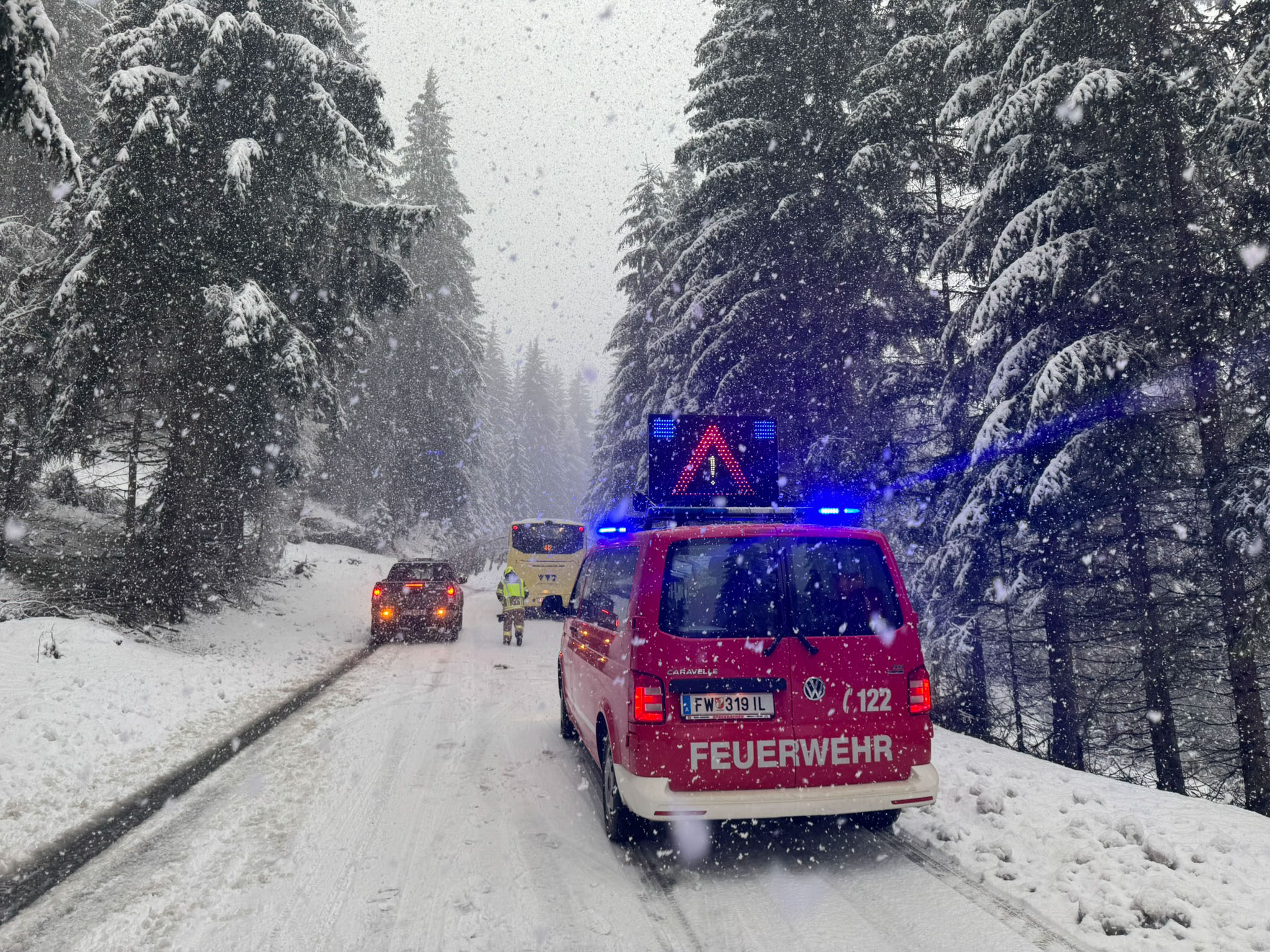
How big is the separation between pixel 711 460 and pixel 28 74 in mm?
5953

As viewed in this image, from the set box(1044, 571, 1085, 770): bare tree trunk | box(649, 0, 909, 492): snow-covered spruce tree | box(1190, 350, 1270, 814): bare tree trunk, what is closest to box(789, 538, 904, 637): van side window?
box(1190, 350, 1270, 814): bare tree trunk

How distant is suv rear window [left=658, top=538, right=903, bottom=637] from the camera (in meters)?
4.48

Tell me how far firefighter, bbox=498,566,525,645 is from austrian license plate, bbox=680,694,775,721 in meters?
11.1

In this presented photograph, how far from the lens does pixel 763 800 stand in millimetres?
4195

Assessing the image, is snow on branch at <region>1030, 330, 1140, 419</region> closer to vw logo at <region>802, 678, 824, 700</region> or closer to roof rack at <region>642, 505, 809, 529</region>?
roof rack at <region>642, 505, 809, 529</region>

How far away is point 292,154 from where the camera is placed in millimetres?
13055

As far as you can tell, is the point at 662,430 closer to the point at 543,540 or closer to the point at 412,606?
the point at 412,606

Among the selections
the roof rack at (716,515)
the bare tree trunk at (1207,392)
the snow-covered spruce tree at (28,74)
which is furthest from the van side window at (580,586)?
the bare tree trunk at (1207,392)

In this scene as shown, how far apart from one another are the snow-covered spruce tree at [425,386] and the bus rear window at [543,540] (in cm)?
1391

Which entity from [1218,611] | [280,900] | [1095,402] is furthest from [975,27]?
[280,900]

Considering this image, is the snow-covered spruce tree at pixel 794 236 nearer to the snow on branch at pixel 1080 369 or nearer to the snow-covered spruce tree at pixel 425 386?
the snow on branch at pixel 1080 369

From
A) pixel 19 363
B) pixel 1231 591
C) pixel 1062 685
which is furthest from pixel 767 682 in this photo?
pixel 19 363

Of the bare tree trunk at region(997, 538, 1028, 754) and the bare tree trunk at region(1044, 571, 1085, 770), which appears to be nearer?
the bare tree trunk at region(1044, 571, 1085, 770)

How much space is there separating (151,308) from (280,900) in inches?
439
